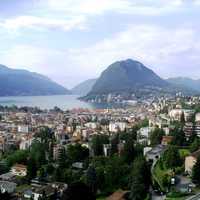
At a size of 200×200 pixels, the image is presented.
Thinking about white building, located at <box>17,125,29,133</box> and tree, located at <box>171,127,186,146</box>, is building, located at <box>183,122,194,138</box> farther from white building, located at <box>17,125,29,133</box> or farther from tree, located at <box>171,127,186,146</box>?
white building, located at <box>17,125,29,133</box>

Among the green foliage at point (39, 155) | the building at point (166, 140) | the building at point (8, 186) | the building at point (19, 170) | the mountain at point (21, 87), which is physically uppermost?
the mountain at point (21, 87)

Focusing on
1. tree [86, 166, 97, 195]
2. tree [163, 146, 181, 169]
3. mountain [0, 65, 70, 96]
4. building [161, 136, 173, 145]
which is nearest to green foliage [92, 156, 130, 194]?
tree [86, 166, 97, 195]

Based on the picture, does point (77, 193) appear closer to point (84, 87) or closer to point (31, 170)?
point (31, 170)

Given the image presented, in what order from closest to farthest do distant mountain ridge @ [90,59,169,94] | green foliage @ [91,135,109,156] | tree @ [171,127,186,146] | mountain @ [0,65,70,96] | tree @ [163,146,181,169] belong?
tree @ [163,146,181,169] < tree @ [171,127,186,146] < green foliage @ [91,135,109,156] < distant mountain ridge @ [90,59,169,94] < mountain @ [0,65,70,96]

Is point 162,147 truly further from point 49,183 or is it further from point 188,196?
point 188,196

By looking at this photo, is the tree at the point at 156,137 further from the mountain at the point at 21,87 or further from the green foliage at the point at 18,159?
the mountain at the point at 21,87

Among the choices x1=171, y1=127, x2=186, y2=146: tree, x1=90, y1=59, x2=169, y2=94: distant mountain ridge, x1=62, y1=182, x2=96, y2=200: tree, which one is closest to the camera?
x1=62, y1=182, x2=96, y2=200: tree

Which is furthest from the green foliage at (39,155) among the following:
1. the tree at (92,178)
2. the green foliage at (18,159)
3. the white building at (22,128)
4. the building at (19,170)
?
the white building at (22,128)
